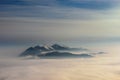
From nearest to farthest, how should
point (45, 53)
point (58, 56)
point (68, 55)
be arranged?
1. point (68, 55)
2. point (45, 53)
3. point (58, 56)

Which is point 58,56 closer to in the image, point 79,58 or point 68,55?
point 68,55

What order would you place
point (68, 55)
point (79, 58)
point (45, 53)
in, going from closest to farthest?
point (79, 58), point (68, 55), point (45, 53)

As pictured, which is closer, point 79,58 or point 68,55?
point 79,58

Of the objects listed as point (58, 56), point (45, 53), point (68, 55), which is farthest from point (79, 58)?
point (58, 56)

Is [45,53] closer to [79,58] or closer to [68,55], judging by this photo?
[68,55]

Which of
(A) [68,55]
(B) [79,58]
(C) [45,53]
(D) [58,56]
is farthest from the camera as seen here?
(D) [58,56]

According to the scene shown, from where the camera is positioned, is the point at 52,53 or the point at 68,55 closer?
the point at 68,55

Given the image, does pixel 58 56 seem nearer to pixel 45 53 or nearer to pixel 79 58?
pixel 45 53

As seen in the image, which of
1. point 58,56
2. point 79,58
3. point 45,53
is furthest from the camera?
point 58,56

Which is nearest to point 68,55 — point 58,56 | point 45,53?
point 45,53
